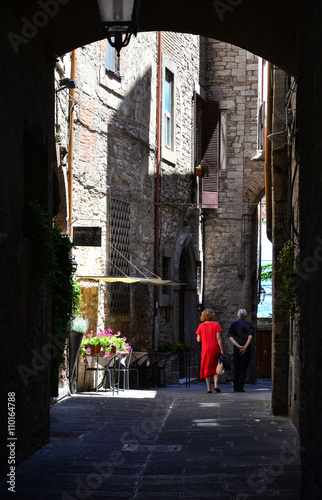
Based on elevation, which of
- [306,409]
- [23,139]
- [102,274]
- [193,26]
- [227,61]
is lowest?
[306,409]

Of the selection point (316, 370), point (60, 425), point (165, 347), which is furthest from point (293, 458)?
point (165, 347)

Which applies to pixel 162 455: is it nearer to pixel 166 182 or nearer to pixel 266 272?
pixel 166 182

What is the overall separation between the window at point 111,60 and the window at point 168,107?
315 cm

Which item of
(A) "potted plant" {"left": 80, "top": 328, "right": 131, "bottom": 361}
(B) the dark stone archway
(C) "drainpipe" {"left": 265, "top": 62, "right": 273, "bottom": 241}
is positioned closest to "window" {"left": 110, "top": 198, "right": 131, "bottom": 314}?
(A) "potted plant" {"left": 80, "top": 328, "right": 131, "bottom": 361}

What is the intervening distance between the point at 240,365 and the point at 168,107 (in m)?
6.83

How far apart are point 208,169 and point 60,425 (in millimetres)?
12719

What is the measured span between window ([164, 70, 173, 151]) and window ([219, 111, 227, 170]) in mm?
3171

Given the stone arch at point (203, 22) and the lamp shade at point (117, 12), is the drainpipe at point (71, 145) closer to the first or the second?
the stone arch at point (203, 22)

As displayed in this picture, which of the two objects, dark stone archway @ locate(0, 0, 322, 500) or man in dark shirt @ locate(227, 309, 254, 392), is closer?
dark stone archway @ locate(0, 0, 322, 500)

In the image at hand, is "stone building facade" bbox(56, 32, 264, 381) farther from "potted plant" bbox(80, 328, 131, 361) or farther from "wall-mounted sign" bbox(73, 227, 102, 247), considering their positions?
"potted plant" bbox(80, 328, 131, 361)

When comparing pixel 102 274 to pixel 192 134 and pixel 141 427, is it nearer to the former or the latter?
pixel 141 427

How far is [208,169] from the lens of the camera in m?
20.3

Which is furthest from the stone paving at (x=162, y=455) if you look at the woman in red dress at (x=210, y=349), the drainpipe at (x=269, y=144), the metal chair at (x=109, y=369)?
the drainpipe at (x=269, y=144)

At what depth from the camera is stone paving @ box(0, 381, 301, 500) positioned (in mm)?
5340
